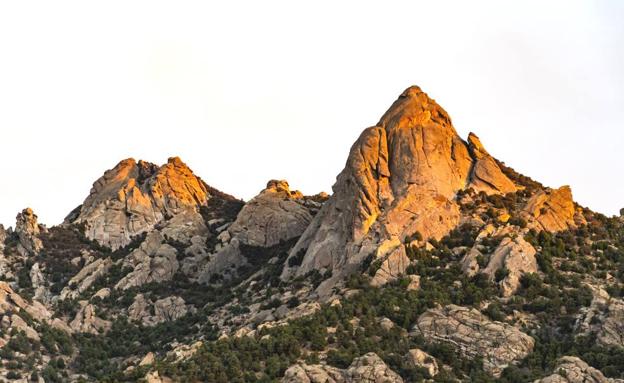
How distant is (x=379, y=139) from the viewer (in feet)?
463

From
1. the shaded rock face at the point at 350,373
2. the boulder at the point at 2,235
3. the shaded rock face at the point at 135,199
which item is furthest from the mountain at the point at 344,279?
the boulder at the point at 2,235

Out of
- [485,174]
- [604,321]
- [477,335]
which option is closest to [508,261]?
[477,335]

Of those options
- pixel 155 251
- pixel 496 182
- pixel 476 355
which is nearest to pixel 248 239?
pixel 155 251

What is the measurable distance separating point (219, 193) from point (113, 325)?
5161 centimetres

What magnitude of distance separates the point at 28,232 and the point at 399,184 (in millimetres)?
63926

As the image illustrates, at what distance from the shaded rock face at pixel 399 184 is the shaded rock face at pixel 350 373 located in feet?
83.6

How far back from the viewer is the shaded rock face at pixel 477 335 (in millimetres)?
105450

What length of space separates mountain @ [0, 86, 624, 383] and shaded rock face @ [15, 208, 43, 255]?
23 cm

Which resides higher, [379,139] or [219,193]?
[219,193]

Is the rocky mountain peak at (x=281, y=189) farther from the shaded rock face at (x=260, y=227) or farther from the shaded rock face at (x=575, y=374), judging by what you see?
the shaded rock face at (x=575, y=374)

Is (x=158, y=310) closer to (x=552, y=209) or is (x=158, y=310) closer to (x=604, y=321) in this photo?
(x=552, y=209)

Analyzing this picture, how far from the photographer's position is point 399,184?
137 metres

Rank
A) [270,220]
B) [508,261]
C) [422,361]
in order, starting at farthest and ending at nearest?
[270,220] → [508,261] → [422,361]

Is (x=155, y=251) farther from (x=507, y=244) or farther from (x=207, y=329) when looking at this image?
(x=507, y=244)
